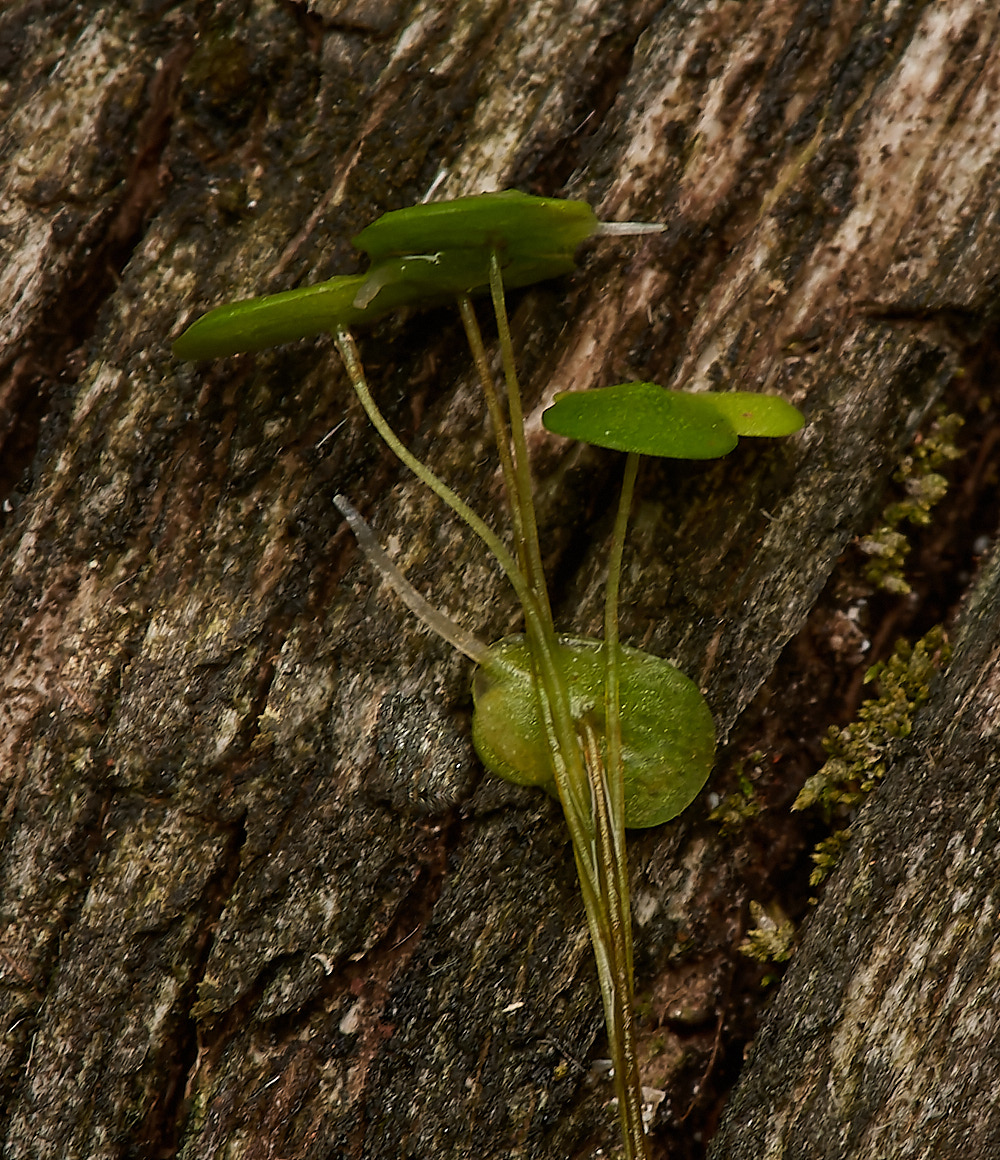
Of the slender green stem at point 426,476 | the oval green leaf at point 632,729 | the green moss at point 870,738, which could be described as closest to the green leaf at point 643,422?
the slender green stem at point 426,476

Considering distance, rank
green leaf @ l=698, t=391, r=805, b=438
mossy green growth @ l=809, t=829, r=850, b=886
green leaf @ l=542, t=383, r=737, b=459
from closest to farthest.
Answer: green leaf @ l=542, t=383, r=737, b=459 → green leaf @ l=698, t=391, r=805, b=438 → mossy green growth @ l=809, t=829, r=850, b=886

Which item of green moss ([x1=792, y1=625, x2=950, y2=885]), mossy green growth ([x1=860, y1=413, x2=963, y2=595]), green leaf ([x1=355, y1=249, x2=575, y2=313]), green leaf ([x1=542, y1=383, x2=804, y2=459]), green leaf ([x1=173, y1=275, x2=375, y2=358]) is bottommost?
green moss ([x1=792, y1=625, x2=950, y2=885])

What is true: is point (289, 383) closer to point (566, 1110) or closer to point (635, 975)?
point (635, 975)

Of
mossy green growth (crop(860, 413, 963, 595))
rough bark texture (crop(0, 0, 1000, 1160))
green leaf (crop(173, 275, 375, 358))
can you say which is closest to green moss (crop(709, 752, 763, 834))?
rough bark texture (crop(0, 0, 1000, 1160))

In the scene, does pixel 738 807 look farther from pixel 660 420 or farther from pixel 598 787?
pixel 660 420

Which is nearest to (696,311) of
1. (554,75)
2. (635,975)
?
(554,75)

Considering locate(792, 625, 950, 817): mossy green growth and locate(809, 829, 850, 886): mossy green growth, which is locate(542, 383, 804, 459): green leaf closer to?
locate(792, 625, 950, 817): mossy green growth
